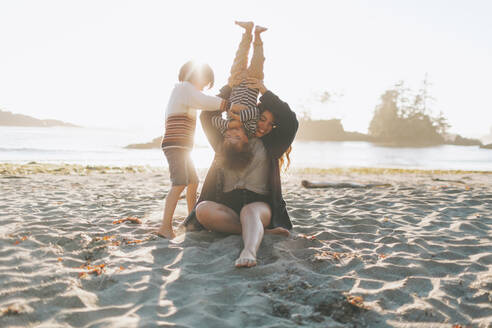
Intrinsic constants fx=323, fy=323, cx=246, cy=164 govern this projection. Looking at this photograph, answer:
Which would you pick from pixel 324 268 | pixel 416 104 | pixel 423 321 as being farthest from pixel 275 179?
pixel 416 104

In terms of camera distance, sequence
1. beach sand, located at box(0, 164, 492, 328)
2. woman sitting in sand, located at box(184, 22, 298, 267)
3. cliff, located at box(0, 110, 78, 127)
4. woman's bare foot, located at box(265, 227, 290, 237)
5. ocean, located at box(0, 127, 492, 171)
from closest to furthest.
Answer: beach sand, located at box(0, 164, 492, 328) → woman sitting in sand, located at box(184, 22, 298, 267) → woman's bare foot, located at box(265, 227, 290, 237) → ocean, located at box(0, 127, 492, 171) → cliff, located at box(0, 110, 78, 127)

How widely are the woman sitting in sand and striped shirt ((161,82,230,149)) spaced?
0.55ft

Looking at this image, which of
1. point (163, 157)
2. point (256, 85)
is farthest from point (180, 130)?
point (163, 157)

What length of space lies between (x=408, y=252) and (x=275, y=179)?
156cm

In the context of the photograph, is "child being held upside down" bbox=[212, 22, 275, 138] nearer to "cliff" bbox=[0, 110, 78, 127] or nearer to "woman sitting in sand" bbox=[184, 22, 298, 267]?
"woman sitting in sand" bbox=[184, 22, 298, 267]

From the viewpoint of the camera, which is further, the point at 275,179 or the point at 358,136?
the point at 358,136

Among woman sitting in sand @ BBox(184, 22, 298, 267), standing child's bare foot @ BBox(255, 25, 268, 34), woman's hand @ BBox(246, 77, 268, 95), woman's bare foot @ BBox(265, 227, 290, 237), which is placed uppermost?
standing child's bare foot @ BBox(255, 25, 268, 34)

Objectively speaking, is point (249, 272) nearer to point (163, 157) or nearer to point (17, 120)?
point (163, 157)

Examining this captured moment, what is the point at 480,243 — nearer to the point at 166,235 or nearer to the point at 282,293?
the point at 282,293

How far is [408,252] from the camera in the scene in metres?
3.33

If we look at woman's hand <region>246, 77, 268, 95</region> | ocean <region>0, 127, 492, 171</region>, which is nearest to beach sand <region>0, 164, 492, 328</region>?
woman's hand <region>246, 77, 268, 95</region>

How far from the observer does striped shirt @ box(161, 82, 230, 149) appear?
3551 mm

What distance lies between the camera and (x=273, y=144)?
139 inches

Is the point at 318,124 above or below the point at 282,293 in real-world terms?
above
